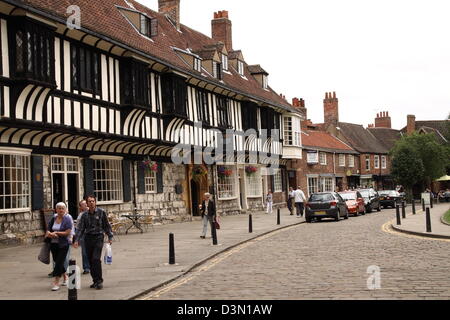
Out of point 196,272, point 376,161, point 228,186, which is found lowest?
point 196,272

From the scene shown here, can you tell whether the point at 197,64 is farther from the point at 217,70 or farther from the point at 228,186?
the point at 228,186

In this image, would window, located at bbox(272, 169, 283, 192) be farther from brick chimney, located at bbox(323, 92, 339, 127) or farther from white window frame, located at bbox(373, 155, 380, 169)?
white window frame, located at bbox(373, 155, 380, 169)

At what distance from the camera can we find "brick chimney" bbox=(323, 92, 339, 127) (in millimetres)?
57281

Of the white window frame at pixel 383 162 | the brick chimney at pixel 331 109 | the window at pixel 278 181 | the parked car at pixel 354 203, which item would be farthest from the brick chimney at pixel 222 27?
the white window frame at pixel 383 162

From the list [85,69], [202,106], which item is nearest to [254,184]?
[202,106]

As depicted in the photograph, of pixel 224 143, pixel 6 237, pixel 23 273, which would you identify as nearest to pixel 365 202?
pixel 224 143

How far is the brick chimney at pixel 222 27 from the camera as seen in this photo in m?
39.4

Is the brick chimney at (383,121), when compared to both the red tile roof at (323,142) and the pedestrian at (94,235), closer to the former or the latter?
the red tile roof at (323,142)

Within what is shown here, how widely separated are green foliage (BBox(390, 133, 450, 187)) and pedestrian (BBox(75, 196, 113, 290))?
47.0 metres

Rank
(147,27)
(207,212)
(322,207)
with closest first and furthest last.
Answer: (207,212) → (147,27) → (322,207)

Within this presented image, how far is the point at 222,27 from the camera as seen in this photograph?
39.5m

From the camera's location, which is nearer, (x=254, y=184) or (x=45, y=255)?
(x=45, y=255)

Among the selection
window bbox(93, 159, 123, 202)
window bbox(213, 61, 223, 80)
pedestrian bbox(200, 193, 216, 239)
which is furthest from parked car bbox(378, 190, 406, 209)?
pedestrian bbox(200, 193, 216, 239)

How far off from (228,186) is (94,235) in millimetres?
23311
